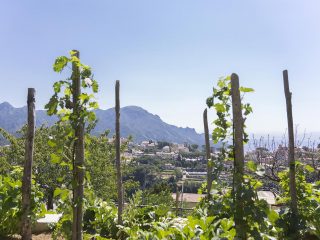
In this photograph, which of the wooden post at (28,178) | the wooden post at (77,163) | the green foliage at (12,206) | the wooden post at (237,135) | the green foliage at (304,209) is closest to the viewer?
the wooden post at (237,135)

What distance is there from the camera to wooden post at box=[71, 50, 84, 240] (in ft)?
13.5

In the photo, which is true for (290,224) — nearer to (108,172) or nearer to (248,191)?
(248,191)

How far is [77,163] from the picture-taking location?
4.12 meters

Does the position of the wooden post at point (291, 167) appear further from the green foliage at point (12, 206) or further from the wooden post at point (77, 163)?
the green foliage at point (12, 206)

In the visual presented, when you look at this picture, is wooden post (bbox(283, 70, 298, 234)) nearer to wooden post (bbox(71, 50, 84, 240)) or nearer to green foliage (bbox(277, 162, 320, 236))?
green foliage (bbox(277, 162, 320, 236))

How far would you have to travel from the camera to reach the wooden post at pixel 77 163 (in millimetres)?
4109

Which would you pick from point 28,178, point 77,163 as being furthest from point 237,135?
point 28,178

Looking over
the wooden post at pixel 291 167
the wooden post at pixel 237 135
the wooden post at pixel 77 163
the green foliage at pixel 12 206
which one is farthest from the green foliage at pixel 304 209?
the green foliage at pixel 12 206

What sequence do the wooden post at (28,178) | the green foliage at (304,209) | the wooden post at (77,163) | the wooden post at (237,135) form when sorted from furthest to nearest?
the green foliage at (304,209), the wooden post at (28,178), the wooden post at (77,163), the wooden post at (237,135)

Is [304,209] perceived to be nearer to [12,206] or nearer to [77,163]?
[77,163]

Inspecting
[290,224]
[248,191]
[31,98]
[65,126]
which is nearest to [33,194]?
[31,98]

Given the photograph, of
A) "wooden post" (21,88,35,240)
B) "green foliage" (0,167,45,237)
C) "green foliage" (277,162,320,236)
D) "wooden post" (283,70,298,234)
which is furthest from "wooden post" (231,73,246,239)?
"green foliage" (0,167,45,237)

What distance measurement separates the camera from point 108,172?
24906 millimetres

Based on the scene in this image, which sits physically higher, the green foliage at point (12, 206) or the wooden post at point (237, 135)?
the wooden post at point (237, 135)
